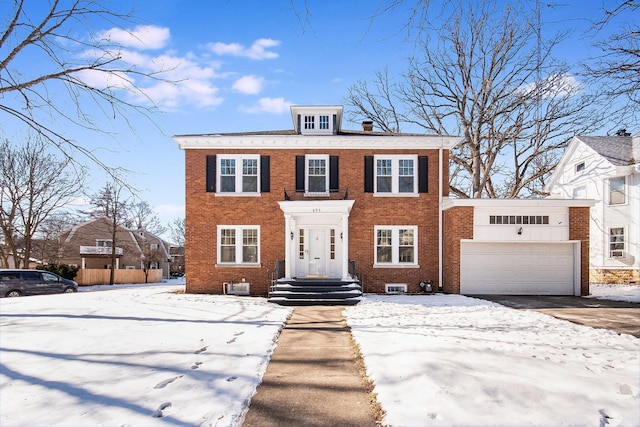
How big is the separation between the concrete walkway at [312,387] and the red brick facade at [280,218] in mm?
7638

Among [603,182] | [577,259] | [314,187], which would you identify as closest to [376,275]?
[314,187]

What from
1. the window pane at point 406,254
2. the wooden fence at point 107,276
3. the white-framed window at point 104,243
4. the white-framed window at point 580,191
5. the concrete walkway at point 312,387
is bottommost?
the wooden fence at point 107,276

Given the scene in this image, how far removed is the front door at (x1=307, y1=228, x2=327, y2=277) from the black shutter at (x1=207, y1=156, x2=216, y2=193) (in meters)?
4.17

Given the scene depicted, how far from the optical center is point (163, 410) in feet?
14.6

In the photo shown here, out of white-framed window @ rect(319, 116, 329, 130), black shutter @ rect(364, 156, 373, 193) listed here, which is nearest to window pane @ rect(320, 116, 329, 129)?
white-framed window @ rect(319, 116, 329, 130)

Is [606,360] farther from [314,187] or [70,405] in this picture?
[314,187]

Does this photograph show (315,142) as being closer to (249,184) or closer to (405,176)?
(249,184)

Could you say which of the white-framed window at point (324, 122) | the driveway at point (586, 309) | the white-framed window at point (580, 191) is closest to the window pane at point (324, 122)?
the white-framed window at point (324, 122)

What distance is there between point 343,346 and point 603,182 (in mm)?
21162

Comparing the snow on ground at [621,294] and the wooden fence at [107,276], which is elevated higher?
the snow on ground at [621,294]

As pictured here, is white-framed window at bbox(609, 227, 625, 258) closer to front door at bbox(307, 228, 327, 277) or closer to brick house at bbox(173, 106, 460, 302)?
brick house at bbox(173, 106, 460, 302)

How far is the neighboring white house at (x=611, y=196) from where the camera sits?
20406mm

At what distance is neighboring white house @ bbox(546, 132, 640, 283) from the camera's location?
2041 centimetres

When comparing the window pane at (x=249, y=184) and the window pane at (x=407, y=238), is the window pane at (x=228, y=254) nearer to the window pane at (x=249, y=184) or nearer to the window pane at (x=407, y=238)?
the window pane at (x=249, y=184)
